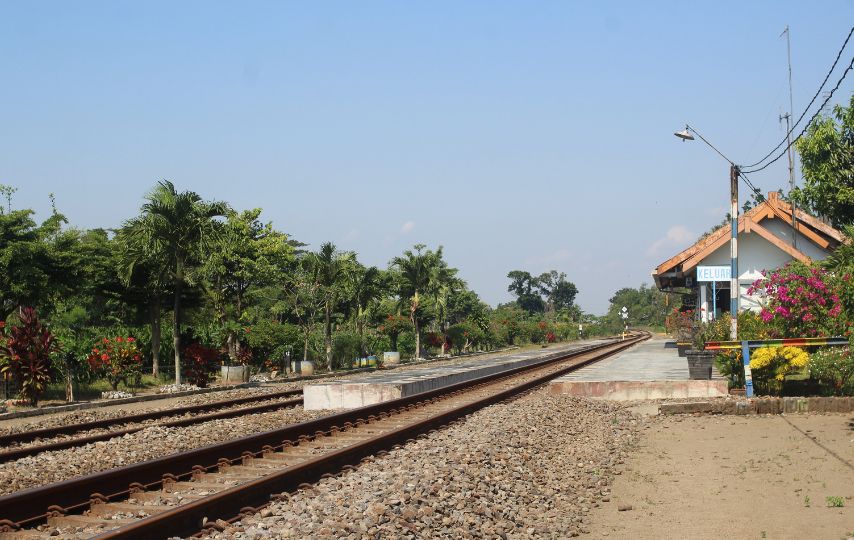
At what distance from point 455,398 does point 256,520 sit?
545 inches

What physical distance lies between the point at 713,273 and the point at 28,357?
28.2 meters

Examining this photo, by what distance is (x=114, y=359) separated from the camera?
2397 cm

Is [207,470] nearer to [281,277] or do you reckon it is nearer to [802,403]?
[802,403]

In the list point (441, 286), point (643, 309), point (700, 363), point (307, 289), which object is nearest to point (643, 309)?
point (643, 309)

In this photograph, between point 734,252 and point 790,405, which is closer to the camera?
point 790,405

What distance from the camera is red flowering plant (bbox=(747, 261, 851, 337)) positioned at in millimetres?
19208

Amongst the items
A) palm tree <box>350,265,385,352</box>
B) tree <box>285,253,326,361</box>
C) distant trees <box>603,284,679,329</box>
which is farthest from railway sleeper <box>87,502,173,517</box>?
distant trees <box>603,284,679,329</box>

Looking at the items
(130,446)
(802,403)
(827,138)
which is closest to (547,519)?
(130,446)

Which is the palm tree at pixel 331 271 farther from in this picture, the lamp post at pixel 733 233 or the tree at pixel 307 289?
the lamp post at pixel 733 233

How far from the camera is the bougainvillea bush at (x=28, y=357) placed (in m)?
Answer: 19.6

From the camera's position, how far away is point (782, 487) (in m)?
9.54

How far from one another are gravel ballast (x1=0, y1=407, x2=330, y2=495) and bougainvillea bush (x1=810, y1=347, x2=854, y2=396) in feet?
32.5

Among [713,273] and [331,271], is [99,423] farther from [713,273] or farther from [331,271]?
[713,273]

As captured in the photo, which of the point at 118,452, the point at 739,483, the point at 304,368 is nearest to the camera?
the point at 739,483
